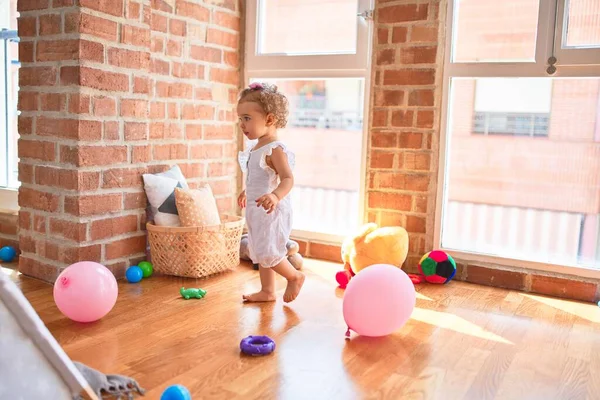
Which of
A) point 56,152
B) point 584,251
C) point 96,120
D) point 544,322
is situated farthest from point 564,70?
point 56,152

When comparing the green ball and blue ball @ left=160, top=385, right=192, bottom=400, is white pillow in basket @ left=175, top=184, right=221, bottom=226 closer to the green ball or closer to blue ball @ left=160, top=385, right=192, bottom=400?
the green ball

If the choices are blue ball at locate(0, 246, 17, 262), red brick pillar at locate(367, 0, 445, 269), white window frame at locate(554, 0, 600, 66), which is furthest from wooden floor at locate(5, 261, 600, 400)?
white window frame at locate(554, 0, 600, 66)

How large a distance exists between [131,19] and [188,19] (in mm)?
471

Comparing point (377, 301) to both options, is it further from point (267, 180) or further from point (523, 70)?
point (523, 70)

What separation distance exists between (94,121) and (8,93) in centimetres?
137

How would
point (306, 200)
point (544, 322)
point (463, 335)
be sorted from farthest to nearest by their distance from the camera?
point (306, 200) → point (544, 322) → point (463, 335)

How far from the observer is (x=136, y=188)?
9.36ft

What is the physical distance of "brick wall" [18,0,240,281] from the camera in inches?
101

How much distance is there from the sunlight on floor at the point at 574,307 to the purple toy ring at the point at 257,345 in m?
1.34

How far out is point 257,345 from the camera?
1940mm

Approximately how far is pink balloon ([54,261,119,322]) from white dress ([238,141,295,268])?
0.62m

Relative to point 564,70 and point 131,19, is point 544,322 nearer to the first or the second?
point 564,70

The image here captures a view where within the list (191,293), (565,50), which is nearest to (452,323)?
(191,293)

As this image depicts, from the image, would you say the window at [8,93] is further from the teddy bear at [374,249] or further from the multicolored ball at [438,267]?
the multicolored ball at [438,267]
